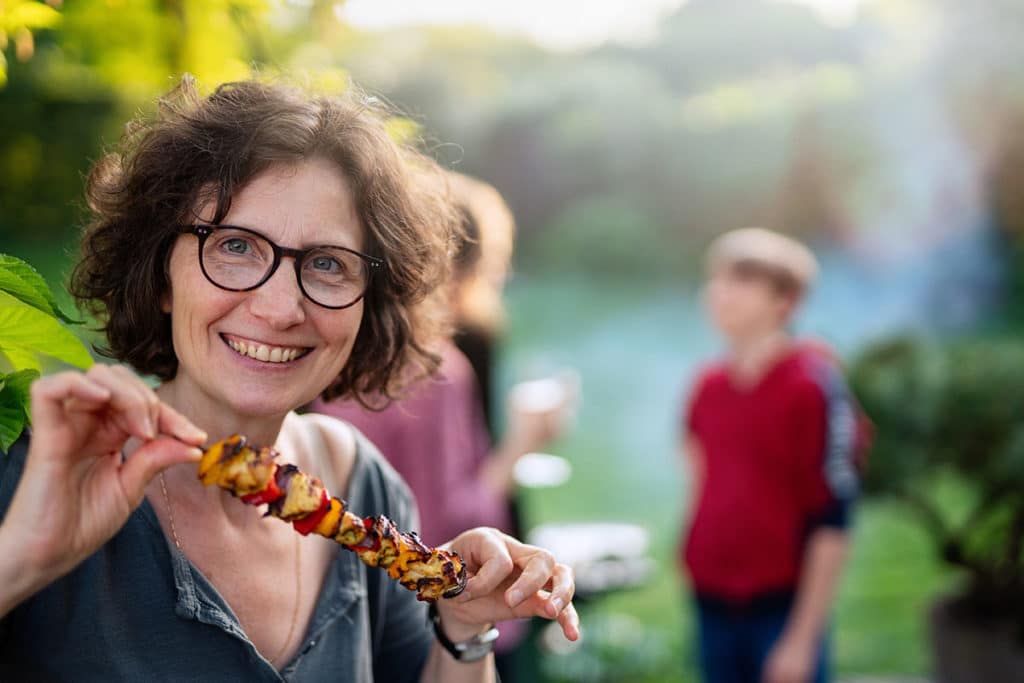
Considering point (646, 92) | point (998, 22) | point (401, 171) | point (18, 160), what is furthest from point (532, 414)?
point (998, 22)

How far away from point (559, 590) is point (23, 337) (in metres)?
0.78

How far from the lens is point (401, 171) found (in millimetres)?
1641

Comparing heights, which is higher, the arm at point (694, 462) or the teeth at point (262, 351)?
the teeth at point (262, 351)

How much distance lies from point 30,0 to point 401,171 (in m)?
0.67

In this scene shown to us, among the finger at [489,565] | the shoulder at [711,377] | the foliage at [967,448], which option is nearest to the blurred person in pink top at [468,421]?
the shoulder at [711,377]

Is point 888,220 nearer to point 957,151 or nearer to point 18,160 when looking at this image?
point 957,151

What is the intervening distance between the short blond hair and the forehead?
250 centimetres

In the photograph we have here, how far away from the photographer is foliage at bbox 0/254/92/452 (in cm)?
122

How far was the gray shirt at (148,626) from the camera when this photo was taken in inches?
49.1

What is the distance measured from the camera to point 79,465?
1.09 m

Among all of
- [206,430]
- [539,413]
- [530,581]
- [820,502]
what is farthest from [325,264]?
[820,502]

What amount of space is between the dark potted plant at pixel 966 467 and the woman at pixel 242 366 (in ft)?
11.7

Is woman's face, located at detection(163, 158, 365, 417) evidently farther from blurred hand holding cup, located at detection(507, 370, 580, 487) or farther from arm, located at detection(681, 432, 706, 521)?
arm, located at detection(681, 432, 706, 521)

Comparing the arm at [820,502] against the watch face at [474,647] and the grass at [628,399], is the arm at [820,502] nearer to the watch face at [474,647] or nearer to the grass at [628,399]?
the watch face at [474,647]
